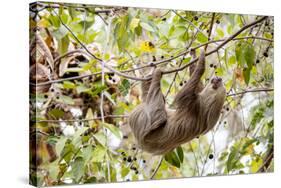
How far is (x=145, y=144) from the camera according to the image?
14.3 feet

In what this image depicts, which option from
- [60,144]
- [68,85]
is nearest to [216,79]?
[68,85]

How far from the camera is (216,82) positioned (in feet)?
14.9

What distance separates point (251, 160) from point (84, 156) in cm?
142

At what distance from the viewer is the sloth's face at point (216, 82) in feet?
14.9

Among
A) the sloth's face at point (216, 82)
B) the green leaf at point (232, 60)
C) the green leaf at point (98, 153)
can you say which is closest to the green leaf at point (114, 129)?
the green leaf at point (98, 153)

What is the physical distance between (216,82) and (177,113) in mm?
391

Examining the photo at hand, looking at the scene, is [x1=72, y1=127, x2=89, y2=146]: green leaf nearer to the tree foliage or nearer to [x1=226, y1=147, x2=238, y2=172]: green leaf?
the tree foliage

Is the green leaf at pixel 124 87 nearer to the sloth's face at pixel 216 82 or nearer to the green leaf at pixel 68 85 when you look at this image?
the green leaf at pixel 68 85

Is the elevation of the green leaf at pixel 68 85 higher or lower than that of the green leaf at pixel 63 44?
lower

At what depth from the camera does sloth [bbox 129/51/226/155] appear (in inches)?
170

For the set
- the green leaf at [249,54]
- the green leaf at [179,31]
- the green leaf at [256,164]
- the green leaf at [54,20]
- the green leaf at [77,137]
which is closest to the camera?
the green leaf at [54,20]

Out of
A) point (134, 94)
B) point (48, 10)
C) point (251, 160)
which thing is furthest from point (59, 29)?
point (251, 160)

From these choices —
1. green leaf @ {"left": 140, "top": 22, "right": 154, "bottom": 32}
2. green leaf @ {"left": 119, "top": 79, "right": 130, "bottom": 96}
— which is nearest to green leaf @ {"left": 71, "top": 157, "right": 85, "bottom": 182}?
green leaf @ {"left": 119, "top": 79, "right": 130, "bottom": 96}

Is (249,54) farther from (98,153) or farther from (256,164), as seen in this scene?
(98,153)
